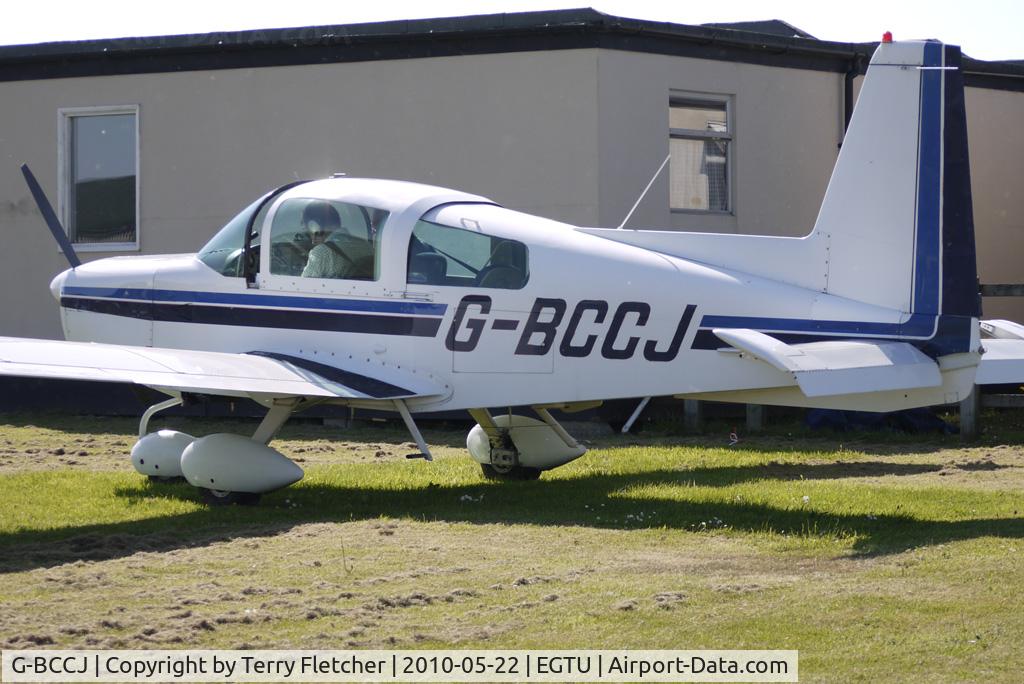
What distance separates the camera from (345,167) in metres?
16.0

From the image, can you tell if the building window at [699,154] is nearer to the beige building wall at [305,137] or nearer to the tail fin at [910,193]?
the beige building wall at [305,137]

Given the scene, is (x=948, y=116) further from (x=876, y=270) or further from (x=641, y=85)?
(x=641, y=85)

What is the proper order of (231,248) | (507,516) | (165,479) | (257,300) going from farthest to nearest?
(165,479)
(231,248)
(257,300)
(507,516)

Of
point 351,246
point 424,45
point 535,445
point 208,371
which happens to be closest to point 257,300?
point 351,246

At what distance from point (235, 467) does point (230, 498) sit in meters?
0.27

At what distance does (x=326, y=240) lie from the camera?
31.5 feet

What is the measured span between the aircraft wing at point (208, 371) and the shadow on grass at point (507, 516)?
2.75 feet

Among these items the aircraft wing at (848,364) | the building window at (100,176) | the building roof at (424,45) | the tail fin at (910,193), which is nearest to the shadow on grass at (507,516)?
the aircraft wing at (848,364)

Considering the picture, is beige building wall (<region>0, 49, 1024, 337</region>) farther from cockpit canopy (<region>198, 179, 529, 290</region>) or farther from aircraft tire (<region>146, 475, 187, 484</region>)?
aircraft tire (<region>146, 475, 187, 484</region>)

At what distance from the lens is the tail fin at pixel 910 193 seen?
26.9 ft

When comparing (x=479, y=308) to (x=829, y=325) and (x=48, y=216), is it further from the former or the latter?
(x=48, y=216)

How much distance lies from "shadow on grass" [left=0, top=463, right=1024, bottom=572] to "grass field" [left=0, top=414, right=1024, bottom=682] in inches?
1.3

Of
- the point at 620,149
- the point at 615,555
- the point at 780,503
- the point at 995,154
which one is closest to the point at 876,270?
the point at 780,503

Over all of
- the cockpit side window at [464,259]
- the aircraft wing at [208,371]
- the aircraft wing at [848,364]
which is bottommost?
the aircraft wing at [208,371]
